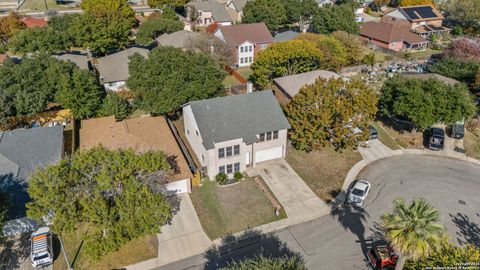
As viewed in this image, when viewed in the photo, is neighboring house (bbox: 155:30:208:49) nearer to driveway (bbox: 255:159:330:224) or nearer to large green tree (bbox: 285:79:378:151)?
large green tree (bbox: 285:79:378:151)

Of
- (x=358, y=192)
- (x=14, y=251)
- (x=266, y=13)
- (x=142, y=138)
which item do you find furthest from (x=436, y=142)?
(x=266, y=13)

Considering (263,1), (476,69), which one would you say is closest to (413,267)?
(476,69)

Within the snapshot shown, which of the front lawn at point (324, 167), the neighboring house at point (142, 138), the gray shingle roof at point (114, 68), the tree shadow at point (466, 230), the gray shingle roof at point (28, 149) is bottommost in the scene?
the tree shadow at point (466, 230)

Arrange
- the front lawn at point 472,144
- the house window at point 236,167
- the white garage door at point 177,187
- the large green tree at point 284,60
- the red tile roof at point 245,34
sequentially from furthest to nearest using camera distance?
the red tile roof at point 245,34, the large green tree at point 284,60, the front lawn at point 472,144, the house window at point 236,167, the white garage door at point 177,187

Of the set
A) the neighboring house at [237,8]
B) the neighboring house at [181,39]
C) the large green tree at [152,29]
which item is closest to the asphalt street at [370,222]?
the neighboring house at [181,39]

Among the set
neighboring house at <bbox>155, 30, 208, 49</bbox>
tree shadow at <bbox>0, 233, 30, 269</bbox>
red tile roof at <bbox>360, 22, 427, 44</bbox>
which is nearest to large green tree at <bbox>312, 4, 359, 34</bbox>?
red tile roof at <bbox>360, 22, 427, 44</bbox>

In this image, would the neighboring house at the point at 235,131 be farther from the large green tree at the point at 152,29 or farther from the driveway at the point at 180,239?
the large green tree at the point at 152,29

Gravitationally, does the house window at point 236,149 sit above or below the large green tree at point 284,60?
below
